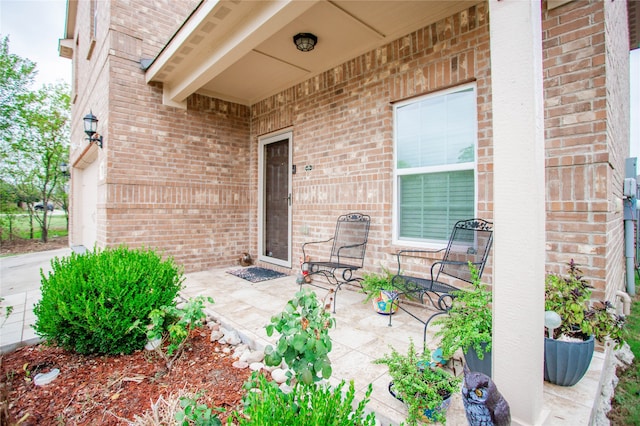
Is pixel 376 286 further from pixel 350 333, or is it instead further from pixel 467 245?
pixel 467 245

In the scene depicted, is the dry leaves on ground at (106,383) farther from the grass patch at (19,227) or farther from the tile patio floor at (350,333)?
the grass patch at (19,227)

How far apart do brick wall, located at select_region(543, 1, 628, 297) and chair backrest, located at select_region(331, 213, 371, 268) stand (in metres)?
1.81

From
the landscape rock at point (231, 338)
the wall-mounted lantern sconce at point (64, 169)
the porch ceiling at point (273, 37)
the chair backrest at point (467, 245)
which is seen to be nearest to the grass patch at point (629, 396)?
the chair backrest at point (467, 245)

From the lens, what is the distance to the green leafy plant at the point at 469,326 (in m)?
1.54

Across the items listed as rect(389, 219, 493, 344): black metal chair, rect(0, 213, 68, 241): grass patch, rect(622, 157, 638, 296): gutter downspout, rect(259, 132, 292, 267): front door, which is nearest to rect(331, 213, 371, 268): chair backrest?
rect(389, 219, 493, 344): black metal chair

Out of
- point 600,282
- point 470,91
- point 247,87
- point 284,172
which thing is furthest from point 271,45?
point 600,282

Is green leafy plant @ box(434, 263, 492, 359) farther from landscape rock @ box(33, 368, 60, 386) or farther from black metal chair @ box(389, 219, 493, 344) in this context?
landscape rock @ box(33, 368, 60, 386)

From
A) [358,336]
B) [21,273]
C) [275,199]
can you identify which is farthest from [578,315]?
[21,273]

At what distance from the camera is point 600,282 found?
210cm

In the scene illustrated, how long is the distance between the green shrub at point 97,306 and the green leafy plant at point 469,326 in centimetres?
208

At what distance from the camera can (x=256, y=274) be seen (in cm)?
480

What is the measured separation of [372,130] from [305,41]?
4.14ft

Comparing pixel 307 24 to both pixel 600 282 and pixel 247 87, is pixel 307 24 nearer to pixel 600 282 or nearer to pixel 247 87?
pixel 247 87

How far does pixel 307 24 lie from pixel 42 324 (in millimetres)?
3573
